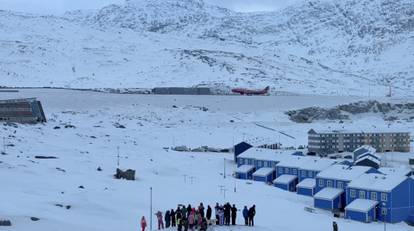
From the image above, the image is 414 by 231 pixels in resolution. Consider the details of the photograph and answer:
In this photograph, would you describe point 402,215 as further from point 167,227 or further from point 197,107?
point 197,107

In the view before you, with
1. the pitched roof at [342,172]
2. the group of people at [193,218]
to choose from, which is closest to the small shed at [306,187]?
the pitched roof at [342,172]

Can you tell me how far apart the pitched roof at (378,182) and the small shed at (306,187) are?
4.09 metres

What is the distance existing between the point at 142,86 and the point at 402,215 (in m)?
107

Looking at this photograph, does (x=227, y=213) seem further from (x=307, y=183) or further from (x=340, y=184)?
(x=307, y=183)

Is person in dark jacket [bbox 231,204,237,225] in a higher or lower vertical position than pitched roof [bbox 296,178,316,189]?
higher

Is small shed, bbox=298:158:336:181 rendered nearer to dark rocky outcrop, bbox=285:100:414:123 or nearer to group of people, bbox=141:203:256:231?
group of people, bbox=141:203:256:231

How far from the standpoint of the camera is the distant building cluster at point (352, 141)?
208 ft

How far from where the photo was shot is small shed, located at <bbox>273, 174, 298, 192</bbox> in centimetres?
4525

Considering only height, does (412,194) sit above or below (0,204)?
below

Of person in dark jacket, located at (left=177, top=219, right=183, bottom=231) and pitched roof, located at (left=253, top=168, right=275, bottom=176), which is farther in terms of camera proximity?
pitched roof, located at (left=253, top=168, right=275, bottom=176)

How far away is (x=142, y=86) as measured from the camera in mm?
140375

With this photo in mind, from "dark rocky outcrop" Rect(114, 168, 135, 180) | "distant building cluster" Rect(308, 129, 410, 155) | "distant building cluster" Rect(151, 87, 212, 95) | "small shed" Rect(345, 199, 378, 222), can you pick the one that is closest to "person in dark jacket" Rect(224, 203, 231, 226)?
"dark rocky outcrop" Rect(114, 168, 135, 180)

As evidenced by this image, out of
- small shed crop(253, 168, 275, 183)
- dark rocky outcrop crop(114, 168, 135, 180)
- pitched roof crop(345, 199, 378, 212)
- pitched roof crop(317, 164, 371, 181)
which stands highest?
dark rocky outcrop crop(114, 168, 135, 180)

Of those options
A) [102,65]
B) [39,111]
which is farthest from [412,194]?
[102,65]
